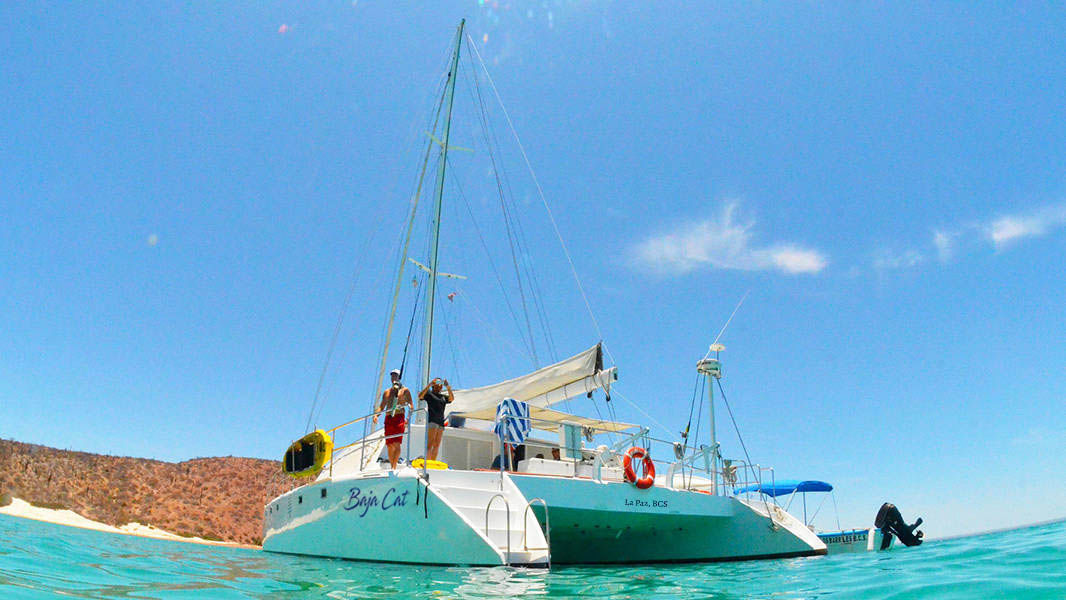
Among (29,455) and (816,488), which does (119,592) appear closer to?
(816,488)

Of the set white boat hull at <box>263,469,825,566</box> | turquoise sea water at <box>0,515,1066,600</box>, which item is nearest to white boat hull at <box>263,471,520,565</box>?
white boat hull at <box>263,469,825,566</box>

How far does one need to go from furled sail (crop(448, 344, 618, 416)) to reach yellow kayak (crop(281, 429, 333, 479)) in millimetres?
2352

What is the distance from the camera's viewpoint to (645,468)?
368 inches

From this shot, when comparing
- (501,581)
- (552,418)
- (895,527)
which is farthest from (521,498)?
(895,527)

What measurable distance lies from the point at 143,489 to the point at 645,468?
106ft

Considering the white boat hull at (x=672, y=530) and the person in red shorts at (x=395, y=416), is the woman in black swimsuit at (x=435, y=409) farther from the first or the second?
the white boat hull at (x=672, y=530)

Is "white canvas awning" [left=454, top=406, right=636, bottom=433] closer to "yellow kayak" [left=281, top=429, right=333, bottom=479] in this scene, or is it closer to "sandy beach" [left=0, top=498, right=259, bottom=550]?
"yellow kayak" [left=281, top=429, right=333, bottom=479]

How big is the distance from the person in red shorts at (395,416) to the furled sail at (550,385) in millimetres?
2630

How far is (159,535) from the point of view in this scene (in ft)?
85.2

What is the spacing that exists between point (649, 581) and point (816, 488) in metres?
15.2

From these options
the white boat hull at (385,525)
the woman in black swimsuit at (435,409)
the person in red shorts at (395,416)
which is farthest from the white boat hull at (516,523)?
the woman in black swimsuit at (435,409)

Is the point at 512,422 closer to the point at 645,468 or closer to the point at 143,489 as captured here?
the point at 645,468

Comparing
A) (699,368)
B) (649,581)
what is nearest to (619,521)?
(649,581)

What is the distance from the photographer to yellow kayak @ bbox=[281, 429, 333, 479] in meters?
9.72
